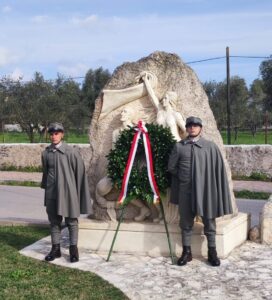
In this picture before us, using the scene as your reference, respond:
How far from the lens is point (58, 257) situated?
670 cm

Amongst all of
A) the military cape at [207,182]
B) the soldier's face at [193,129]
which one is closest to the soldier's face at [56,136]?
the military cape at [207,182]

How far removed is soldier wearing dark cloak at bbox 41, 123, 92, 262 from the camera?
637cm

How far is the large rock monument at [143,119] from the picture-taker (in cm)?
682

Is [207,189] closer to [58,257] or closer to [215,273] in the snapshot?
[215,273]

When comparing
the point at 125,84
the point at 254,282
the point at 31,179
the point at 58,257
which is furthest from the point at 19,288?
the point at 31,179

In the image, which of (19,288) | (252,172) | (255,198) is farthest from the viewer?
(252,172)

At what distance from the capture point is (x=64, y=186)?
21.0 feet

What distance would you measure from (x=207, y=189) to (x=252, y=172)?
8.99 m

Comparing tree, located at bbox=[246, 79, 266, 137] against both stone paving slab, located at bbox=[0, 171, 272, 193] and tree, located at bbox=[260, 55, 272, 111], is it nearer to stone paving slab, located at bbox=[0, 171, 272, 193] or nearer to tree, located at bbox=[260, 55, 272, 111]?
tree, located at bbox=[260, 55, 272, 111]

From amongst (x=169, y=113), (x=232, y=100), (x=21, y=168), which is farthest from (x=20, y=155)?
(x=232, y=100)

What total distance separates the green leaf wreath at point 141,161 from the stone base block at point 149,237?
437 mm

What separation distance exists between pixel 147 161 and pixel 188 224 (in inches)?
35.7

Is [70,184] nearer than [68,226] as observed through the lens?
Yes

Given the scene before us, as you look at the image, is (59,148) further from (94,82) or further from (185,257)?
(94,82)
